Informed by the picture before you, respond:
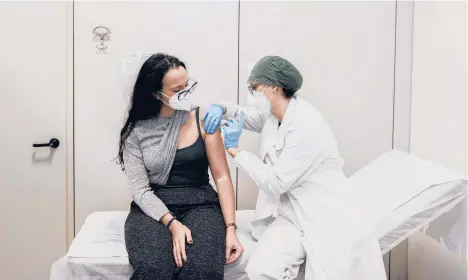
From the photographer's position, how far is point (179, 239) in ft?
5.76

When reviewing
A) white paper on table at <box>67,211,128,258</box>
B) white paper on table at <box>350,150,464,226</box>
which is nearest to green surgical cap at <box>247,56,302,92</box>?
white paper on table at <box>350,150,464,226</box>

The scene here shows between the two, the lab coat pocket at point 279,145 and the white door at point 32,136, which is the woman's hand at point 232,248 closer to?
the lab coat pocket at point 279,145

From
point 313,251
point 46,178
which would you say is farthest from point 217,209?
point 46,178

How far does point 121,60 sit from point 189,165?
809 mm

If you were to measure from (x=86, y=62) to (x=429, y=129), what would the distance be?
70.8 inches

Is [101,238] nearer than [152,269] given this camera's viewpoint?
No

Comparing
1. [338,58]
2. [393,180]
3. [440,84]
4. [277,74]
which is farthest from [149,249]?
[440,84]

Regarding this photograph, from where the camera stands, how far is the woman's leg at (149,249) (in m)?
1.66

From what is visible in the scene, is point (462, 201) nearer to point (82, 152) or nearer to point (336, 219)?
point (336, 219)

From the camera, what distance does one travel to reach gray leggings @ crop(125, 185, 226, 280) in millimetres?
1667

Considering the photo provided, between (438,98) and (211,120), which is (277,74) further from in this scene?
(438,98)

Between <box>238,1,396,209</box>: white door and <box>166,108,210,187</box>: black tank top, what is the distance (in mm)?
594

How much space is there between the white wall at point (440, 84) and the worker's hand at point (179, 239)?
1.26 metres

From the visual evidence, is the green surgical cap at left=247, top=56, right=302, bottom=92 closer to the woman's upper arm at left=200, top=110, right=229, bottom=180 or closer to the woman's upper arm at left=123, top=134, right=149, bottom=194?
the woman's upper arm at left=200, top=110, right=229, bottom=180
